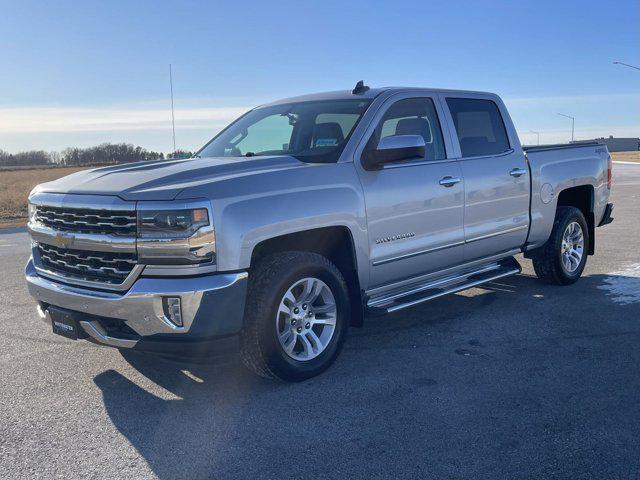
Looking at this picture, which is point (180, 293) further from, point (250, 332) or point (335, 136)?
point (335, 136)

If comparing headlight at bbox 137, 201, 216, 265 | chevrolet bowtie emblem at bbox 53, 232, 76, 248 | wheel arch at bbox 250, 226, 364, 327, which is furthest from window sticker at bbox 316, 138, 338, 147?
chevrolet bowtie emblem at bbox 53, 232, 76, 248

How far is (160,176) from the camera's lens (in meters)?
4.23

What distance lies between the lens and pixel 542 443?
3.44 metres

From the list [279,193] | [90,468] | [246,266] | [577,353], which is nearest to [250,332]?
[246,266]

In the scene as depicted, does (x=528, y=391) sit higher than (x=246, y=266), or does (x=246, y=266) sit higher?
(x=246, y=266)

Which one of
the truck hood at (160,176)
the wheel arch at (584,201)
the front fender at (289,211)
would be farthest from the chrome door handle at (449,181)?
the wheel arch at (584,201)

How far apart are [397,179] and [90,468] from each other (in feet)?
9.60

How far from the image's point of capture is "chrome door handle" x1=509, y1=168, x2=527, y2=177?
616 cm

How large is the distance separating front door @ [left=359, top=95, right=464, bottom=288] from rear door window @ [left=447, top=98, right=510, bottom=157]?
316 millimetres

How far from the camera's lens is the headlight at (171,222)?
3.80 metres

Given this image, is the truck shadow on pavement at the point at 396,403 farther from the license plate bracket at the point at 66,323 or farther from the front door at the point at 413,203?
the front door at the point at 413,203

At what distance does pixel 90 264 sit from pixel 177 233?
729 mm

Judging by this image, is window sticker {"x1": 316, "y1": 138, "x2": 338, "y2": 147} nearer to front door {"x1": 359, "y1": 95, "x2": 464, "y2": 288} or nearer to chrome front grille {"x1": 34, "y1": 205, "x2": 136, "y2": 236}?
front door {"x1": 359, "y1": 95, "x2": 464, "y2": 288}

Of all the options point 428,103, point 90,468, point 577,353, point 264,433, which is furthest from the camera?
point 428,103
